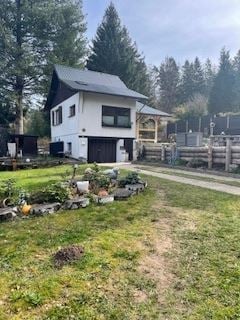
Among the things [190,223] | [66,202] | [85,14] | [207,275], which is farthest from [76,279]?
[85,14]

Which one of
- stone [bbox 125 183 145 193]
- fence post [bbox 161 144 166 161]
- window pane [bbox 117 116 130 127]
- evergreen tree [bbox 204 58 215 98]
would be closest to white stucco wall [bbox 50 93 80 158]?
window pane [bbox 117 116 130 127]

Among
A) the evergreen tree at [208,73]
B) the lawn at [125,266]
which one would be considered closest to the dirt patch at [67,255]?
the lawn at [125,266]

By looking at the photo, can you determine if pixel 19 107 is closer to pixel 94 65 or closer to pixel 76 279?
pixel 94 65

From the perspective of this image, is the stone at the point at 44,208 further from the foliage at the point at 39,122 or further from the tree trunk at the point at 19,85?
the foliage at the point at 39,122

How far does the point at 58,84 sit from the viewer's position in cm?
2311

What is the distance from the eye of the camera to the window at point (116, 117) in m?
19.9

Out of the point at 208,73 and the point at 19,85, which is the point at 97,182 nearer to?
the point at 19,85

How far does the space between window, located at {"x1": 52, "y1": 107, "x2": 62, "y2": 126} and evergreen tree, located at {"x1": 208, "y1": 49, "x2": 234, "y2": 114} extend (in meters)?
25.2

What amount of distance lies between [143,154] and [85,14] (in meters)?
18.3

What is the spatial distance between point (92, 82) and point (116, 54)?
16.5 metres

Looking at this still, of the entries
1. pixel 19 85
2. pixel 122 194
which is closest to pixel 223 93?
pixel 19 85

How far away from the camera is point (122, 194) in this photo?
22.7 ft

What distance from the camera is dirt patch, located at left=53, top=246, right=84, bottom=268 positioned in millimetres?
3676

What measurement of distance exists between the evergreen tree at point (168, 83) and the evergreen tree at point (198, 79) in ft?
10.4
